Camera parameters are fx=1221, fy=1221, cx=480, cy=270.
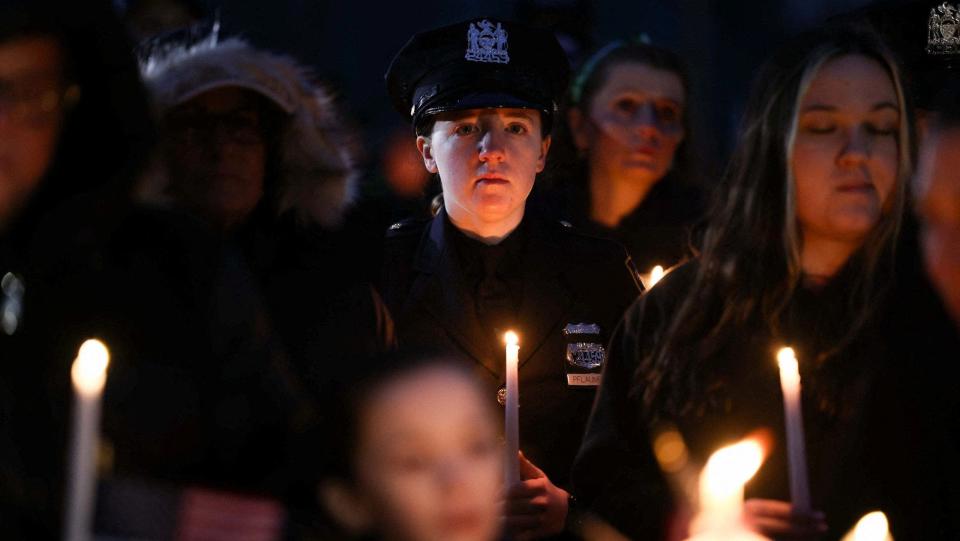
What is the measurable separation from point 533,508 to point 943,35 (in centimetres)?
186

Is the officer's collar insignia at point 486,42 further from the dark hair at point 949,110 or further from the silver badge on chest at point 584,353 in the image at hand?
the dark hair at point 949,110

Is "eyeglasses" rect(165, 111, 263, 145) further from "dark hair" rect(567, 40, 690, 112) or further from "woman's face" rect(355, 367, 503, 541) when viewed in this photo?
"dark hair" rect(567, 40, 690, 112)

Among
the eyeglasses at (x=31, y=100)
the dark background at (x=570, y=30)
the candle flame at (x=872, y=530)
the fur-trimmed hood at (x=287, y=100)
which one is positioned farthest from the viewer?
the dark background at (x=570, y=30)

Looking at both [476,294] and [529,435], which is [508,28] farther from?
[529,435]

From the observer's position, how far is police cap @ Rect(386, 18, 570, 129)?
11.6 feet

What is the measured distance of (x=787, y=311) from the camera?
2842 millimetres

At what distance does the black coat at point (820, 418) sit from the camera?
2.48m

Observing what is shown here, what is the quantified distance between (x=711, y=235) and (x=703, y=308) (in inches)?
10.7

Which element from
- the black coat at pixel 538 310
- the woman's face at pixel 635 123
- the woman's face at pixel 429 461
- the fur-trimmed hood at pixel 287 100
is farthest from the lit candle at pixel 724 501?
the woman's face at pixel 635 123

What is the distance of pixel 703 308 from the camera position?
2920mm

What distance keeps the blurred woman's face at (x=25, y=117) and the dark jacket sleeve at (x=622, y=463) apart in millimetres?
1364

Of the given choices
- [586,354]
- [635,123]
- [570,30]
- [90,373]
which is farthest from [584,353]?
[570,30]

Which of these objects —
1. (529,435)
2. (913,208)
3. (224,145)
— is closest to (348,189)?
(224,145)

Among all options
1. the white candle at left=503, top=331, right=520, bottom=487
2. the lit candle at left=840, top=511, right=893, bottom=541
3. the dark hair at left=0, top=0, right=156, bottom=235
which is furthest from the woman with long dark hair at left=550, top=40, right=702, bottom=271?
the lit candle at left=840, top=511, right=893, bottom=541
